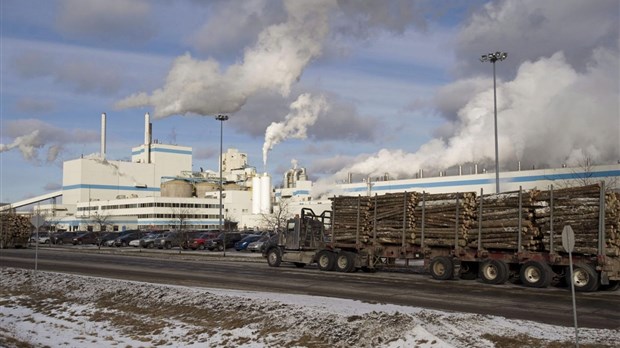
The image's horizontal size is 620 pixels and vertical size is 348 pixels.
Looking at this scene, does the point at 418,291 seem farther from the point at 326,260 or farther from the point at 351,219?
the point at 326,260

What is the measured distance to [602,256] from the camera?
19.3 m

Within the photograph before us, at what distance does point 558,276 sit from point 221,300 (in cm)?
1294

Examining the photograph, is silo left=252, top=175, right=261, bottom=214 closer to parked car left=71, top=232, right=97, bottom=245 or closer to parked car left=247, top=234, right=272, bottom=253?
parked car left=71, top=232, right=97, bottom=245

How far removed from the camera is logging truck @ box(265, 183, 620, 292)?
19.9 meters

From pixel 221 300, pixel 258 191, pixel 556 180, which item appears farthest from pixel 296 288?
pixel 258 191

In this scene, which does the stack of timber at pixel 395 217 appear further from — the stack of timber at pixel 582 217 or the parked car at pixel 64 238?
the parked car at pixel 64 238

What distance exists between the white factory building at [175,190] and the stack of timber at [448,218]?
6386 centimetres

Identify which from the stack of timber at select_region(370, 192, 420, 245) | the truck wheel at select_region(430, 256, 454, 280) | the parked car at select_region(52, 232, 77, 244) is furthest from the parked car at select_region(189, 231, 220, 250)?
the truck wheel at select_region(430, 256, 454, 280)

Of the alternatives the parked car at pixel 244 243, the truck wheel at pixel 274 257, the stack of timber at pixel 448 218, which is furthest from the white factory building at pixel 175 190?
the stack of timber at pixel 448 218

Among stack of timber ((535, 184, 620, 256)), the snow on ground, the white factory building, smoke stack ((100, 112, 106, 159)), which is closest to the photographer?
the snow on ground

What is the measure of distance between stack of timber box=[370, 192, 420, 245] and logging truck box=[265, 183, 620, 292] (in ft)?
0.14

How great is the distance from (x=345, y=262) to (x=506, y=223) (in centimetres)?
777

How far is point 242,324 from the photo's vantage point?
472 inches

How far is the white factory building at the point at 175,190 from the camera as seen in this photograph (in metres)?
102
